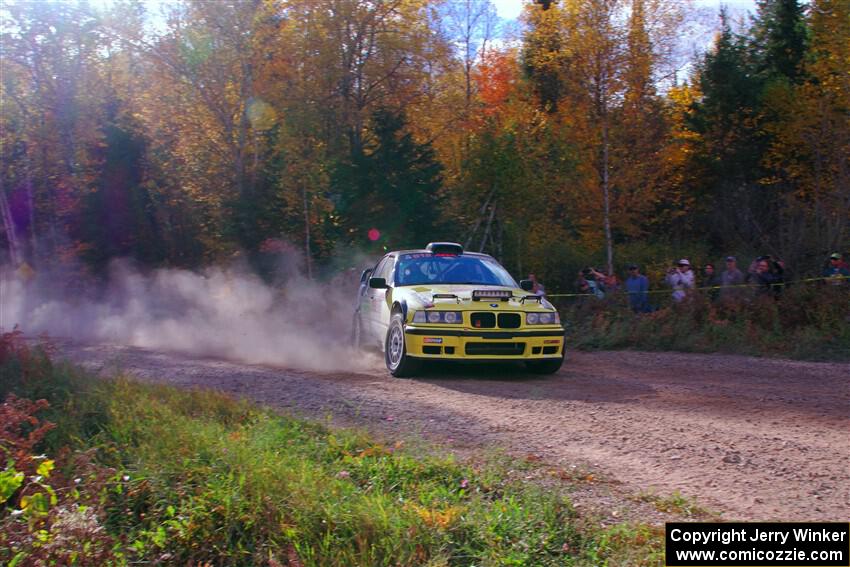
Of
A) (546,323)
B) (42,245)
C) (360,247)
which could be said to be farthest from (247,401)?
(42,245)

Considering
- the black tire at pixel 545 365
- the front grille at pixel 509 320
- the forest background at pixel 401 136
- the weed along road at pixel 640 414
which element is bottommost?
the weed along road at pixel 640 414

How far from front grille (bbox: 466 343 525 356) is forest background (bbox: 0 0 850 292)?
1198cm

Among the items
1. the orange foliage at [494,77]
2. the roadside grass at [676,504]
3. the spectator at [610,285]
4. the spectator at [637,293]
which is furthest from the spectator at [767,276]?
the orange foliage at [494,77]

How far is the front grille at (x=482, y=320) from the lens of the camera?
10.4 metres

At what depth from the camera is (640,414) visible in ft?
26.6

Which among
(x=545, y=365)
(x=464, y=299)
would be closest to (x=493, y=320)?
(x=464, y=299)

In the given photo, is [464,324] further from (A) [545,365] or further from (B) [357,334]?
(B) [357,334]

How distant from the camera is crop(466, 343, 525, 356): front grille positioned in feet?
33.9

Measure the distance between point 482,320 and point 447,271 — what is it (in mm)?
1954

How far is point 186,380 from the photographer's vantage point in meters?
11.1

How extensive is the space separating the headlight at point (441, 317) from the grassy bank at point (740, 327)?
5.27 metres

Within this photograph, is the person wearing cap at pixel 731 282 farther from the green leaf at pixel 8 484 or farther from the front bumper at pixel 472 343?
the green leaf at pixel 8 484

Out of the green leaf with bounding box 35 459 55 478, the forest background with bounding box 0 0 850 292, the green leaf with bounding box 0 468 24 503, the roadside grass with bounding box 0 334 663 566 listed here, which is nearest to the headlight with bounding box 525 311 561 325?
the roadside grass with bounding box 0 334 663 566

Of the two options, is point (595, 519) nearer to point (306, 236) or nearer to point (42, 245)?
point (306, 236)
